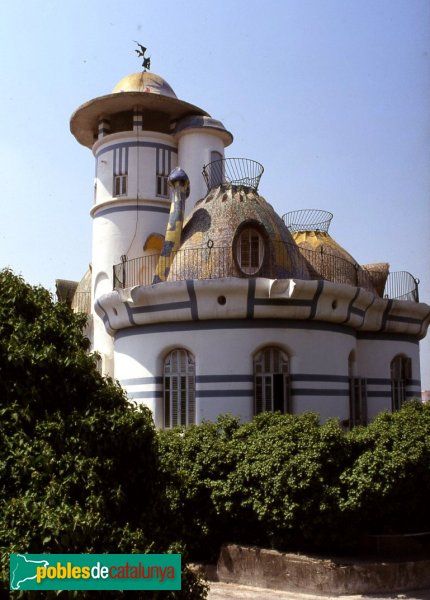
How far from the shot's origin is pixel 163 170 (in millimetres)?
26188

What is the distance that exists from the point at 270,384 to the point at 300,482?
18.3ft

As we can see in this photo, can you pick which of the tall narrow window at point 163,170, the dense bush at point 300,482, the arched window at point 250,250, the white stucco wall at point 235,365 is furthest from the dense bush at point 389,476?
the tall narrow window at point 163,170

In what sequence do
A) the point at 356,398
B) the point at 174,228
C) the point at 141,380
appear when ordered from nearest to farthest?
the point at 141,380 < the point at 174,228 < the point at 356,398

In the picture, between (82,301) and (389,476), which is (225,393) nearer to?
(389,476)

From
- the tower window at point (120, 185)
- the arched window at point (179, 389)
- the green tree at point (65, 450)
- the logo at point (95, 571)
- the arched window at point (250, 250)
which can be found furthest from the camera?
the tower window at point (120, 185)

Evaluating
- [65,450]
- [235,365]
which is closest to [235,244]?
[235,365]

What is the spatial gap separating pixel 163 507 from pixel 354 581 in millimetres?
5356

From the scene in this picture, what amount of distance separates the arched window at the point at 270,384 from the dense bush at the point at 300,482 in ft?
11.0

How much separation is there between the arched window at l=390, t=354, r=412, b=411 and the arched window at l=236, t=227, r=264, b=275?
667 cm

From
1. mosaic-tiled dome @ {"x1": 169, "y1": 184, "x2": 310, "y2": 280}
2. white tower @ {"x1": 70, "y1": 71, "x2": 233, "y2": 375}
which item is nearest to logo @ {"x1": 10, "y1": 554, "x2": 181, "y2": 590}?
mosaic-tiled dome @ {"x1": 169, "y1": 184, "x2": 310, "y2": 280}

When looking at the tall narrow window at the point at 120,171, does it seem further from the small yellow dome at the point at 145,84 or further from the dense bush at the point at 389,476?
the dense bush at the point at 389,476

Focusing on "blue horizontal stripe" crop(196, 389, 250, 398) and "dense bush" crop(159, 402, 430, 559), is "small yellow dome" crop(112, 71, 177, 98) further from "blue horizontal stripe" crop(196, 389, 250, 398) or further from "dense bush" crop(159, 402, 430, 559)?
"dense bush" crop(159, 402, 430, 559)

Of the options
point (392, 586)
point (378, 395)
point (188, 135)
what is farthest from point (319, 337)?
point (188, 135)

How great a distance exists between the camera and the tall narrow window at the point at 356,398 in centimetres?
2178
